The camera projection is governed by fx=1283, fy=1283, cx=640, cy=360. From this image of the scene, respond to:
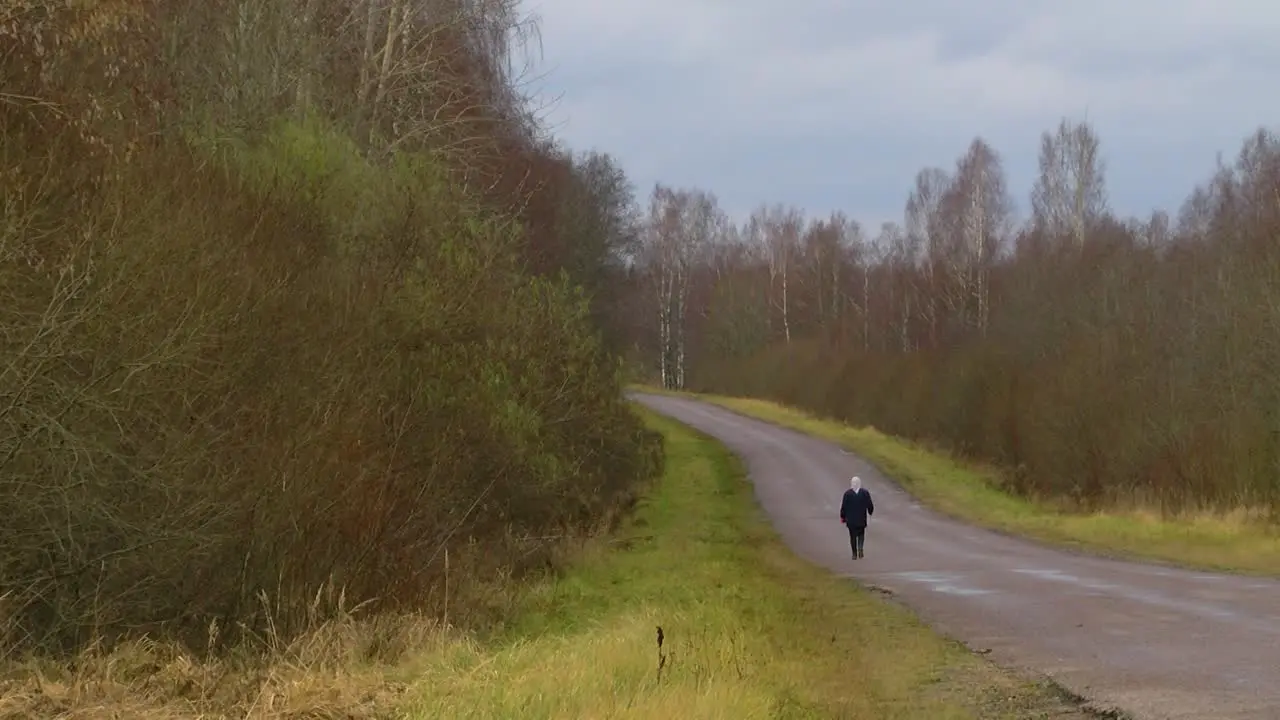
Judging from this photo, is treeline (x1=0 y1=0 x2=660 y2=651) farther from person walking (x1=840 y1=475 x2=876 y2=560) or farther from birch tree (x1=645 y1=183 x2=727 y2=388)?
birch tree (x1=645 y1=183 x2=727 y2=388)

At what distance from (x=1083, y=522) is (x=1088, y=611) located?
13.5 m

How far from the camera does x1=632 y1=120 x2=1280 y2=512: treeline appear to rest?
29516 millimetres

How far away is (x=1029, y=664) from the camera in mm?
10789

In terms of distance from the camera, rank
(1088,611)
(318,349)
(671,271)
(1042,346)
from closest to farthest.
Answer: (318,349)
(1088,611)
(1042,346)
(671,271)

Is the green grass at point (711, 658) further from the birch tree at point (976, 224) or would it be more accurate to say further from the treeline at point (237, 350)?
the birch tree at point (976, 224)

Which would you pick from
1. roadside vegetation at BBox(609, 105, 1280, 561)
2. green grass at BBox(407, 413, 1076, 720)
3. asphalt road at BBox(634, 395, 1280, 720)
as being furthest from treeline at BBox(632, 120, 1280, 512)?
green grass at BBox(407, 413, 1076, 720)

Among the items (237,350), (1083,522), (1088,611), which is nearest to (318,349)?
(237,350)

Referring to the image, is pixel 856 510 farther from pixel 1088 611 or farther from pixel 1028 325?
pixel 1028 325

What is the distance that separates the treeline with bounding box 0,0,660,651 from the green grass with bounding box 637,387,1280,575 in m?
10.2

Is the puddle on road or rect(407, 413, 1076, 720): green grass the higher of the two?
rect(407, 413, 1076, 720): green grass

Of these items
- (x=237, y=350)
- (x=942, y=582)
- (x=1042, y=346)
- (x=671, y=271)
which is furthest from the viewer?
(x=671, y=271)

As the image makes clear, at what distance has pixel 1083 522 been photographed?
26.8 metres

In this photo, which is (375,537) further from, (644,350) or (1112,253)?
(644,350)

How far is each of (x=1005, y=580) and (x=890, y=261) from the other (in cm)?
7485
